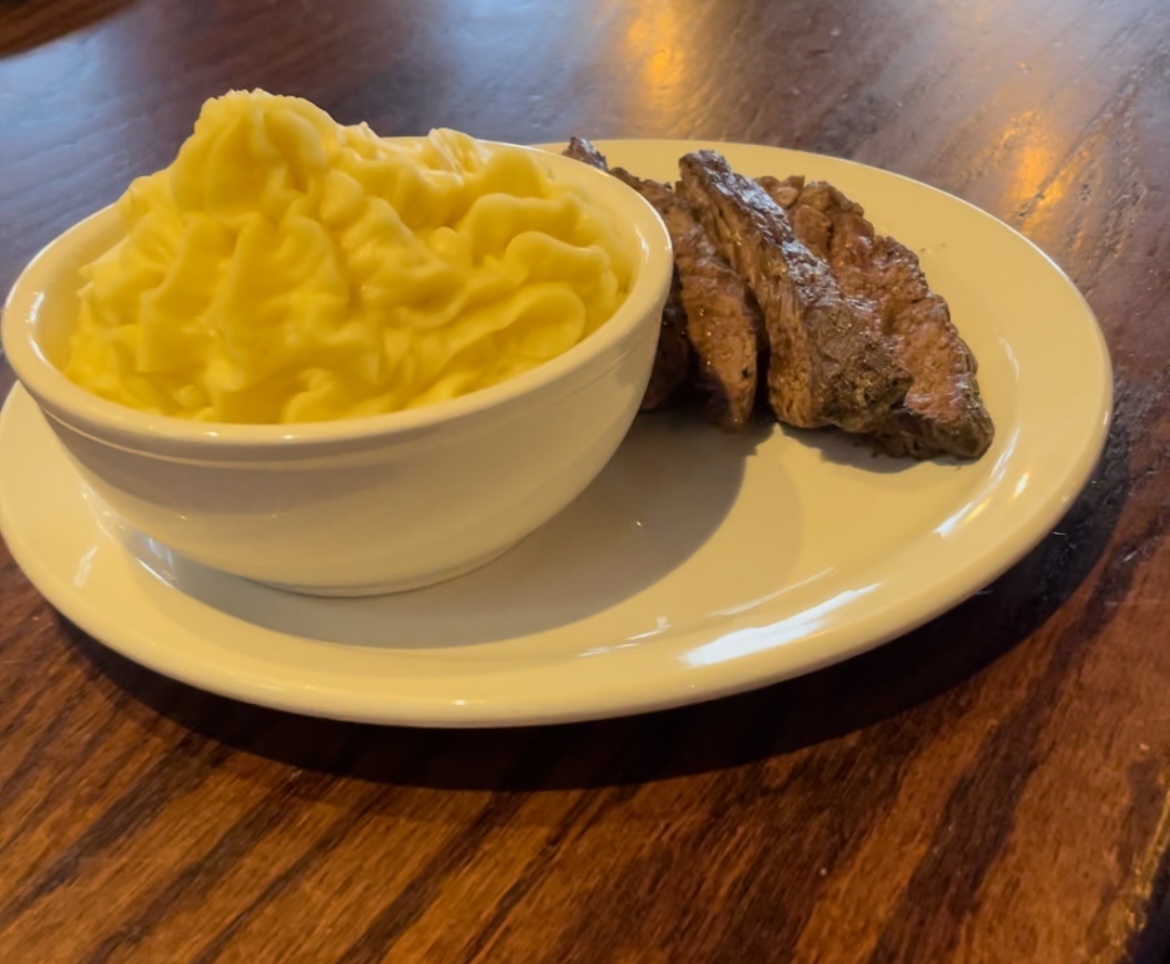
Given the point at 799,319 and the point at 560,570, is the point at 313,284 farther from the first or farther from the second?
the point at 799,319

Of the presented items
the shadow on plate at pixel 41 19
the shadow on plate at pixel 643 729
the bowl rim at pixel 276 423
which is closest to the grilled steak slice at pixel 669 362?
the bowl rim at pixel 276 423

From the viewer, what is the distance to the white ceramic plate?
927 millimetres

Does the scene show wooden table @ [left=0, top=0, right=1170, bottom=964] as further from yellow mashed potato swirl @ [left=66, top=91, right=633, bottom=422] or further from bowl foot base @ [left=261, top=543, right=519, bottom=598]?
yellow mashed potato swirl @ [left=66, top=91, right=633, bottom=422]

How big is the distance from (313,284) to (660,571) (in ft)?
1.44

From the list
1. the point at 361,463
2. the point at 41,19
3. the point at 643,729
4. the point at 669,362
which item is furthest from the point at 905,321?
the point at 41,19

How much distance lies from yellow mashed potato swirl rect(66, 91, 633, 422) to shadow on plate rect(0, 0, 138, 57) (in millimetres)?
2286

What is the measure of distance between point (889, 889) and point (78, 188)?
6.67 feet

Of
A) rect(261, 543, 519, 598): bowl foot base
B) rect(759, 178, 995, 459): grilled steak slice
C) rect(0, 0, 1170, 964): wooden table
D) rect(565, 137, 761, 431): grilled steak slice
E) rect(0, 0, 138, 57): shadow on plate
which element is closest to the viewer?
rect(0, 0, 1170, 964): wooden table

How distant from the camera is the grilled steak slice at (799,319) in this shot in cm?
120

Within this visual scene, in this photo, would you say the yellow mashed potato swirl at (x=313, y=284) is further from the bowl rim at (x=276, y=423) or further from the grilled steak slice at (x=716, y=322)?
the grilled steak slice at (x=716, y=322)

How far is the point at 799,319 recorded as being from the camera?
4.18 feet

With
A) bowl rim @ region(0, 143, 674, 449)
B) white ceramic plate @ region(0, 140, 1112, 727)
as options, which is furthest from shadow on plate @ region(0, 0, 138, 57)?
bowl rim @ region(0, 143, 674, 449)

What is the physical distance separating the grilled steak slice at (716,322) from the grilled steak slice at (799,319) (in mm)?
28

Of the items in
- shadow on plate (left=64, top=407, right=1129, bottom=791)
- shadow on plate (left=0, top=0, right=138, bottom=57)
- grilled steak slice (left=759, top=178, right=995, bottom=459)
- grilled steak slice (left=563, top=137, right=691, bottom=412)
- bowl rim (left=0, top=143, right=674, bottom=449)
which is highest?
bowl rim (left=0, top=143, right=674, bottom=449)
